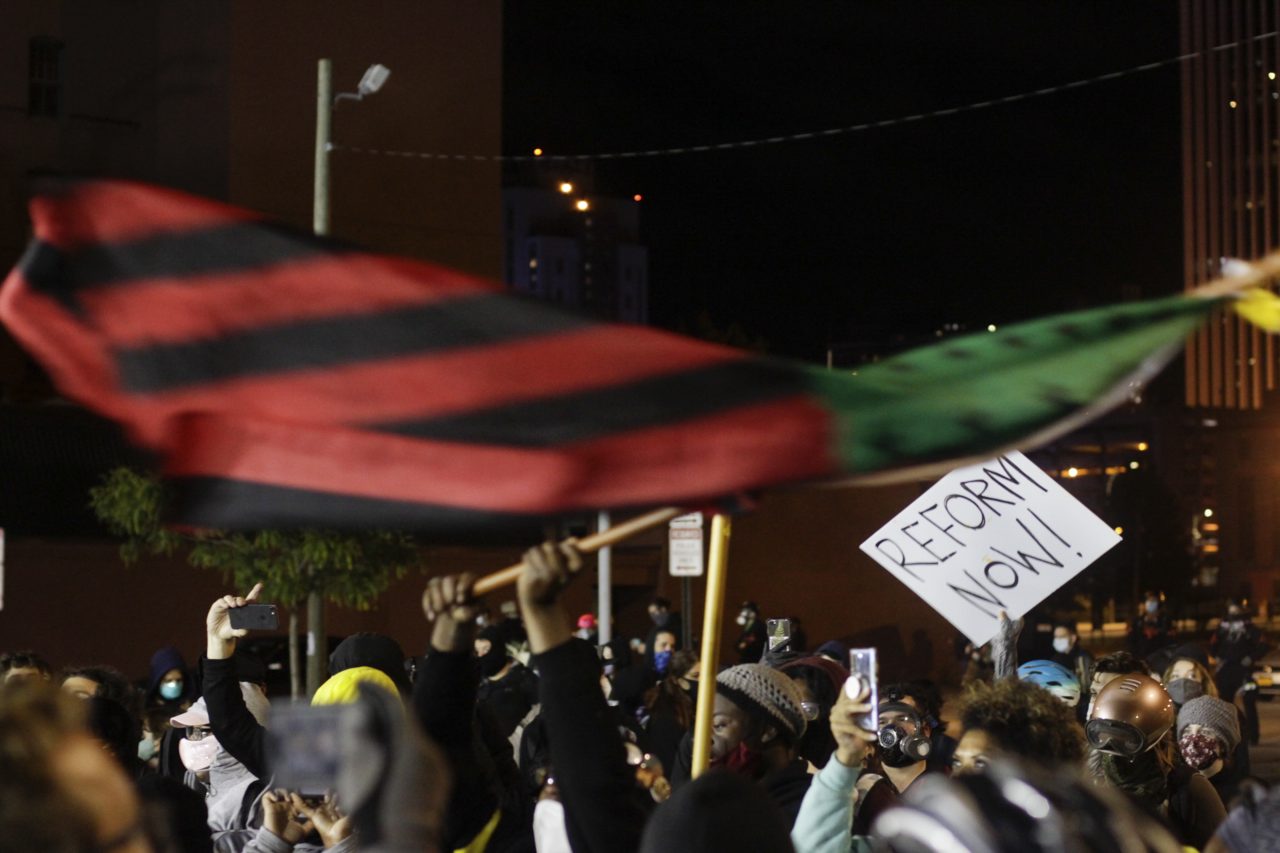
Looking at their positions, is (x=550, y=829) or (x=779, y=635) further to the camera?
(x=779, y=635)

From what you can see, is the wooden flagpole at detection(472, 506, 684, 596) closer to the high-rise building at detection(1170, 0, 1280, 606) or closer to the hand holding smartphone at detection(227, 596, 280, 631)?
the hand holding smartphone at detection(227, 596, 280, 631)

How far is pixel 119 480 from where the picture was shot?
82.2 feet

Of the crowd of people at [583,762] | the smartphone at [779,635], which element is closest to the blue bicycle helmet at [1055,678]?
the crowd of people at [583,762]

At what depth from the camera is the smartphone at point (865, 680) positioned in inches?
183

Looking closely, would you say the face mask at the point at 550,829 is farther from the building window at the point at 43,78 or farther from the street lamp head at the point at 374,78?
the building window at the point at 43,78

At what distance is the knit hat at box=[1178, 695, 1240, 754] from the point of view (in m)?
7.54

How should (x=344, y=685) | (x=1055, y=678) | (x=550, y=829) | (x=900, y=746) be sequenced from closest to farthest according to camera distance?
(x=550, y=829) < (x=344, y=685) < (x=900, y=746) < (x=1055, y=678)

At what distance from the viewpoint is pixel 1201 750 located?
742 centimetres

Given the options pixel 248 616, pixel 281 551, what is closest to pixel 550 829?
pixel 248 616

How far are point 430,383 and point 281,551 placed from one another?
22.0m

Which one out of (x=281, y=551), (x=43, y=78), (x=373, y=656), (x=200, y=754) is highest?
(x=43, y=78)

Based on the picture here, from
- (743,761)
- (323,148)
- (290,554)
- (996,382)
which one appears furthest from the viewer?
(290,554)

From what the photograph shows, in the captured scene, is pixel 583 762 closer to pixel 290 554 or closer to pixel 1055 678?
pixel 1055 678

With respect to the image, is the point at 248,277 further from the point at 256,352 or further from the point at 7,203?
the point at 7,203
